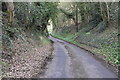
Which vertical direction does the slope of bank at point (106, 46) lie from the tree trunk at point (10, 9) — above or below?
below

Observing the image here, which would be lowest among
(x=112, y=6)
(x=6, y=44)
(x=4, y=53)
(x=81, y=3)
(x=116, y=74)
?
(x=116, y=74)

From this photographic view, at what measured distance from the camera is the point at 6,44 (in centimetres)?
797

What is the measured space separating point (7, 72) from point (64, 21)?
39840 millimetres

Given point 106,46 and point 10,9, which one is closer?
point 10,9

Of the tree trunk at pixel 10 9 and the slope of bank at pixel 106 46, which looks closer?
the tree trunk at pixel 10 9

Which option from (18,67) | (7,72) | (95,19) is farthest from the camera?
(95,19)

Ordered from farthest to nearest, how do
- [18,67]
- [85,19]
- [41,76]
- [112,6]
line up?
[85,19] → [112,6] → [18,67] → [41,76]

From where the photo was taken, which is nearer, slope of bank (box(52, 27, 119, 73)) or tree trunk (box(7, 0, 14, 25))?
tree trunk (box(7, 0, 14, 25))

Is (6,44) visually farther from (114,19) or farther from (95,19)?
(95,19)

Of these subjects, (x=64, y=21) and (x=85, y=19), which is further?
(x=64, y=21)

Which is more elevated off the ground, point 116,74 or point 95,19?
point 95,19

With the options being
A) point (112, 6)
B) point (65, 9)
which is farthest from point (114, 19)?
point (65, 9)

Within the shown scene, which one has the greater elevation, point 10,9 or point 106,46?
point 10,9

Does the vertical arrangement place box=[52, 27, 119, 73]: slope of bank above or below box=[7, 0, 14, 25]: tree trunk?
below
